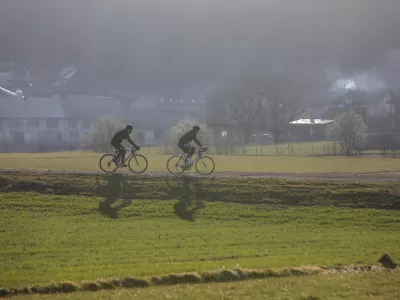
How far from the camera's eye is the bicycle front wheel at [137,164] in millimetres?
25875

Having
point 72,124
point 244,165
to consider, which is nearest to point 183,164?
point 244,165

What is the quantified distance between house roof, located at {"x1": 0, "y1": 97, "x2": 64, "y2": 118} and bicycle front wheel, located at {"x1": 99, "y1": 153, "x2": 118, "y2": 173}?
6840 centimetres

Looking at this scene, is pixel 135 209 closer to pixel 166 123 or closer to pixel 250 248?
pixel 250 248

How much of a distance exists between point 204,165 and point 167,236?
8364 millimetres

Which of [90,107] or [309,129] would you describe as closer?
[309,129]

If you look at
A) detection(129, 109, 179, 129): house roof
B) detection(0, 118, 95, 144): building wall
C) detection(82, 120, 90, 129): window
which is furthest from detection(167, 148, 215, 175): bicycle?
detection(82, 120, 90, 129): window

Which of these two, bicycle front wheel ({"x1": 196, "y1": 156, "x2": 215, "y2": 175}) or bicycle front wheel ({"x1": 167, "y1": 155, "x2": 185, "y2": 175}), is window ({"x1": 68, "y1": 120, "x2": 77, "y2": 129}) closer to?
bicycle front wheel ({"x1": 167, "y1": 155, "x2": 185, "y2": 175})

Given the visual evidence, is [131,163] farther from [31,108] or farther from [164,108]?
[164,108]

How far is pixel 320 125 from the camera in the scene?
309ft

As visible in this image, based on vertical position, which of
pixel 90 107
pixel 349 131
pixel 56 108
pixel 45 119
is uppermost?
pixel 90 107

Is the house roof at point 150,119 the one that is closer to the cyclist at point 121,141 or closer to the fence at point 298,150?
the fence at point 298,150

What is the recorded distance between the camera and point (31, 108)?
93.1 m

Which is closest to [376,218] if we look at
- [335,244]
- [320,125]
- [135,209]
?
[335,244]

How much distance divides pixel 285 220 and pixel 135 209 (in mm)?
5083
